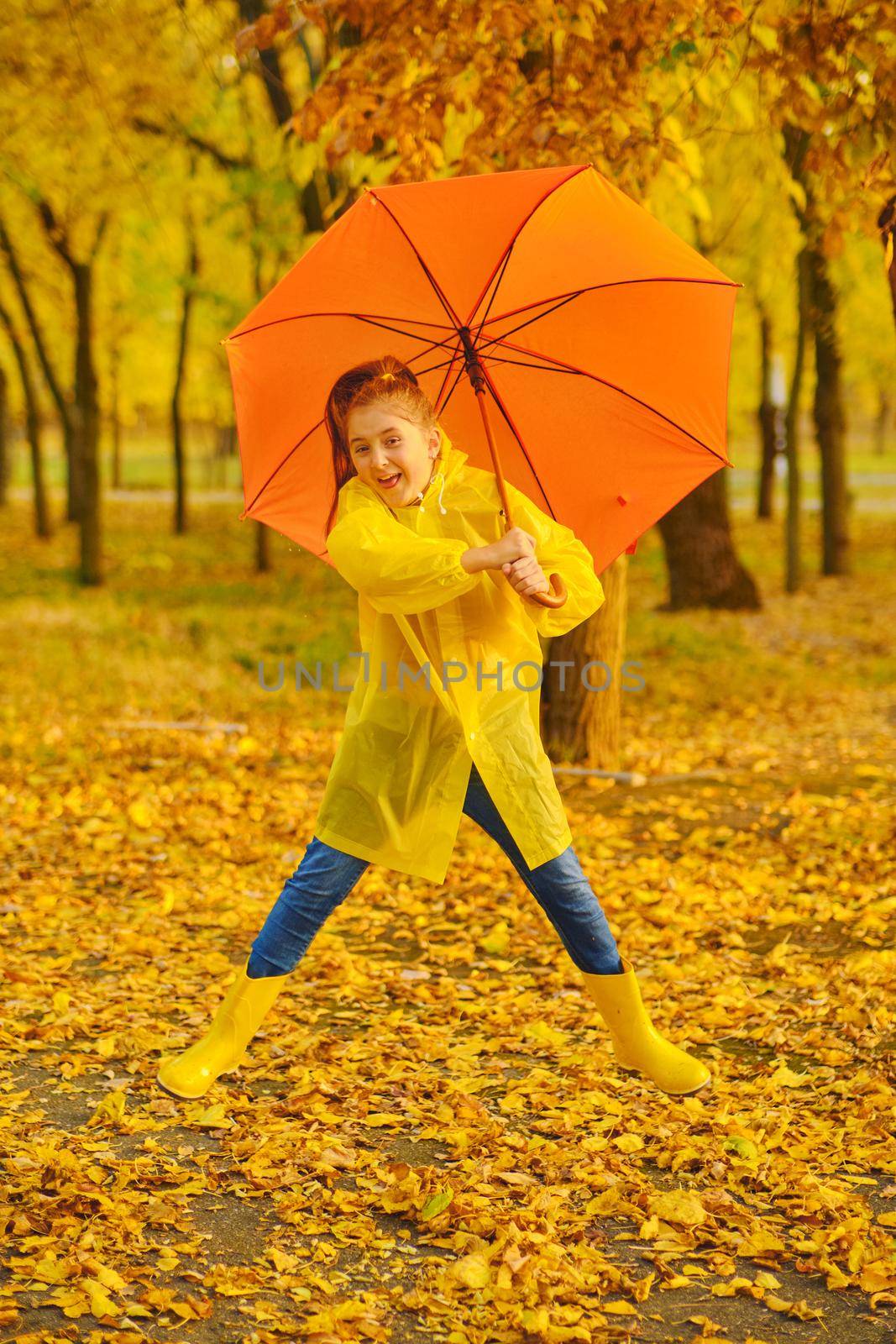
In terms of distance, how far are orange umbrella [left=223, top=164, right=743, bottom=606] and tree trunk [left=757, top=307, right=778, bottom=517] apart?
54.6 ft

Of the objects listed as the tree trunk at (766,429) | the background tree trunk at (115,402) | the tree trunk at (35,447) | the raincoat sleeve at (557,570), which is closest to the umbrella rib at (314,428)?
the raincoat sleeve at (557,570)

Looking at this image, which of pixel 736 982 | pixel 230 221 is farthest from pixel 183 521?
pixel 736 982

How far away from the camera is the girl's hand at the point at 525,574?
303 cm

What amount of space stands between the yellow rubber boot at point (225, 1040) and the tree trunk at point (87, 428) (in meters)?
13.1

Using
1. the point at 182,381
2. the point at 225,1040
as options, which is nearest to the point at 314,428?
the point at 225,1040

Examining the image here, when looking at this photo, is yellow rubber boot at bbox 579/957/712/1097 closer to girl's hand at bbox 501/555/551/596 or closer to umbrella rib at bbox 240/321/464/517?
girl's hand at bbox 501/555/551/596

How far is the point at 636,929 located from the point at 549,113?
3367 mm

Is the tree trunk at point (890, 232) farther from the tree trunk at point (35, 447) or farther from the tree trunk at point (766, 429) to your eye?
the tree trunk at point (35, 447)

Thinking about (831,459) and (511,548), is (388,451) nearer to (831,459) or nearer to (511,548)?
(511,548)

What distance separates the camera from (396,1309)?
2844 millimetres

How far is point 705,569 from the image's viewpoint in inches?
567

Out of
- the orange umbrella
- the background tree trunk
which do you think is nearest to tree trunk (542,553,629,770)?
the orange umbrella

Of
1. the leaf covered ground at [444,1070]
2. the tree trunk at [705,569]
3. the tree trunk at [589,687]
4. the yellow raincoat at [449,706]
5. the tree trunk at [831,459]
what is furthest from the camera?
the tree trunk at [831,459]

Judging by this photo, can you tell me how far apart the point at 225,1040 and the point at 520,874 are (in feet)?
3.22
